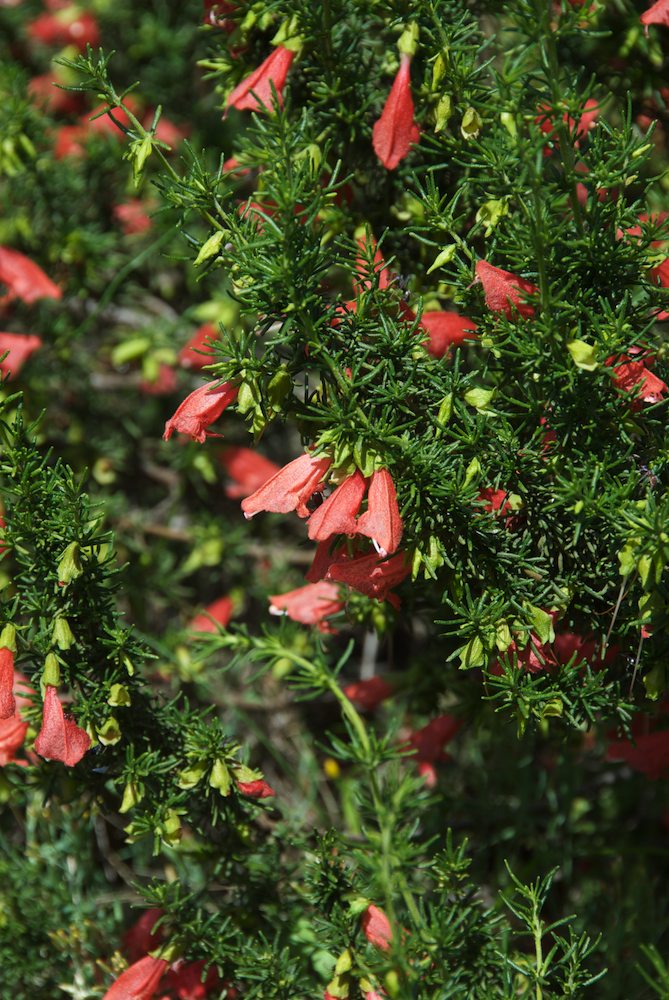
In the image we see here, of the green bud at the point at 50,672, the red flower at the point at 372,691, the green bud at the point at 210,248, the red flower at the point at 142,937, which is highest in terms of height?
the green bud at the point at 210,248

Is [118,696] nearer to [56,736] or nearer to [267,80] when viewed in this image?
[56,736]

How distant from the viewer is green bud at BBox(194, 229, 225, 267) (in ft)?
3.93

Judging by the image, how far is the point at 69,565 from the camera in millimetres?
1248

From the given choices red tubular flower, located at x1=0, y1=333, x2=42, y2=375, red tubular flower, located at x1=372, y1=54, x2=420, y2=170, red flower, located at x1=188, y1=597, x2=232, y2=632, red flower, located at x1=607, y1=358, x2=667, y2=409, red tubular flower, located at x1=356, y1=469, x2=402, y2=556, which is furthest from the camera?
red flower, located at x1=188, y1=597, x2=232, y2=632

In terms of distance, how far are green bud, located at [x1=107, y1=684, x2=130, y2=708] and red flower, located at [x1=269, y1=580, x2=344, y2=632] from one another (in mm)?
334

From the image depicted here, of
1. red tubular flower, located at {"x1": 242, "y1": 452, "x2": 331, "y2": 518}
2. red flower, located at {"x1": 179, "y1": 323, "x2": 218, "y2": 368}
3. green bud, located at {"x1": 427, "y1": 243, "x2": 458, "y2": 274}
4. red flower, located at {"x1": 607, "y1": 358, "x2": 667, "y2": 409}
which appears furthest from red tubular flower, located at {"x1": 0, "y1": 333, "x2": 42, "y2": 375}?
red flower, located at {"x1": 607, "y1": 358, "x2": 667, "y2": 409}

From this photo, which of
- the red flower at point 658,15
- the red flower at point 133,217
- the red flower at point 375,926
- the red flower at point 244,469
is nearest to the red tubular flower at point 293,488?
the red flower at point 375,926

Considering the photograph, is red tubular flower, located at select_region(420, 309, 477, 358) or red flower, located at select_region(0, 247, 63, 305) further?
red flower, located at select_region(0, 247, 63, 305)

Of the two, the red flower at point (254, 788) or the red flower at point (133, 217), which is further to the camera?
the red flower at point (133, 217)

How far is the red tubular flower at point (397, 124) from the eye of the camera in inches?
54.4

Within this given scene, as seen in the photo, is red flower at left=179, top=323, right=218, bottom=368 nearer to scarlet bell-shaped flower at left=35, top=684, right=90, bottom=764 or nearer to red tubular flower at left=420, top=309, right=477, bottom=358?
red tubular flower at left=420, top=309, right=477, bottom=358

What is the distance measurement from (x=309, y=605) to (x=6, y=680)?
539mm

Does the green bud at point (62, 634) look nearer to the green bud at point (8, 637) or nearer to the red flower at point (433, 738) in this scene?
the green bud at point (8, 637)

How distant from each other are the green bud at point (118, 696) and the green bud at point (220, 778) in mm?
156
